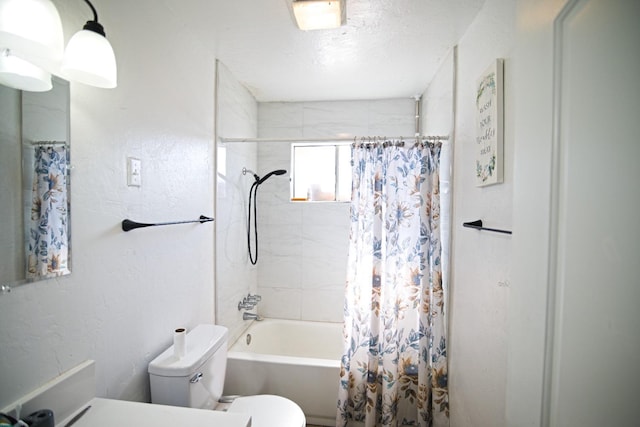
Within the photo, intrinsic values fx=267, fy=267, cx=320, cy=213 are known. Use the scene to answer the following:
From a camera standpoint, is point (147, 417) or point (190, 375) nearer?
point (147, 417)

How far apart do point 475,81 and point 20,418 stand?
2.08 m

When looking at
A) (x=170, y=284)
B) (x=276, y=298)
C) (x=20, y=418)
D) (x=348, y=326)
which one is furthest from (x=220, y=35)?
(x=276, y=298)

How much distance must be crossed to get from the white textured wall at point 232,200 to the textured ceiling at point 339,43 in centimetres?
20

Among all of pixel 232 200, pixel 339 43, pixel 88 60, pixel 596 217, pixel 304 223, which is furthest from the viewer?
pixel 304 223

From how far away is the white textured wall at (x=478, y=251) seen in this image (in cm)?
103

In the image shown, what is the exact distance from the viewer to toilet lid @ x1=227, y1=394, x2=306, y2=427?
1.24 metres

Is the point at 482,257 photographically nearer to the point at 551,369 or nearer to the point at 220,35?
the point at 551,369

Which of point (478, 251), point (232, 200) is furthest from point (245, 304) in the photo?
point (478, 251)

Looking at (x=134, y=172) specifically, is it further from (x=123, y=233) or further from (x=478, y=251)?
(x=478, y=251)

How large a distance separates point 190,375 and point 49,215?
79cm

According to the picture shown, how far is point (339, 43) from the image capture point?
158cm

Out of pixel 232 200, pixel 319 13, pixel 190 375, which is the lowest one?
pixel 190 375

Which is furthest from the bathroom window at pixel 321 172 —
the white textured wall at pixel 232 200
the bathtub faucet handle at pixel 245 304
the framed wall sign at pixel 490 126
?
the framed wall sign at pixel 490 126

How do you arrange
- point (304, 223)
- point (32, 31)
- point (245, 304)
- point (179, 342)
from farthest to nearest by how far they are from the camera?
1. point (304, 223)
2. point (245, 304)
3. point (179, 342)
4. point (32, 31)
